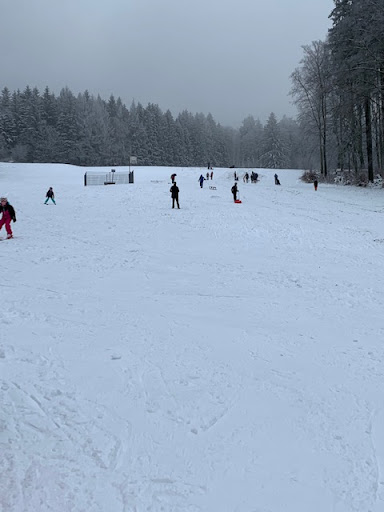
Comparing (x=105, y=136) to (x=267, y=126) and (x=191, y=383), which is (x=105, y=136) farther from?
(x=191, y=383)

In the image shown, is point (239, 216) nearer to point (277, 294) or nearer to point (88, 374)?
point (277, 294)

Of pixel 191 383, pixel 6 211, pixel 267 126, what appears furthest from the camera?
pixel 267 126

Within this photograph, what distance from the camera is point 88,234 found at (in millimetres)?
15359

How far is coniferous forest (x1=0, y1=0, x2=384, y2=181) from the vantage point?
29.3 metres

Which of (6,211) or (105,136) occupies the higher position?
(105,136)

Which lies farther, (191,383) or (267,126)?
(267,126)

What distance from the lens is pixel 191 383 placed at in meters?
4.78

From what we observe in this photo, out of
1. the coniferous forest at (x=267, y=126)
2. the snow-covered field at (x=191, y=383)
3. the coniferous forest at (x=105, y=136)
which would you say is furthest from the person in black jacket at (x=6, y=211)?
the coniferous forest at (x=105, y=136)

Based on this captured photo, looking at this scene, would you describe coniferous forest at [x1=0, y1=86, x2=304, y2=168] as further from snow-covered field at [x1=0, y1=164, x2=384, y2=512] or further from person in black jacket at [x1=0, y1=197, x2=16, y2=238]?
snow-covered field at [x1=0, y1=164, x2=384, y2=512]

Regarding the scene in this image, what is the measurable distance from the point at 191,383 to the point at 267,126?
289 feet

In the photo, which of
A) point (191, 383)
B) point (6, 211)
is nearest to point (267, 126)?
point (6, 211)

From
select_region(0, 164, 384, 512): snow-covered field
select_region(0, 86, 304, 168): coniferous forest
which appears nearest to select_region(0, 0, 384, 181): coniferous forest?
select_region(0, 86, 304, 168): coniferous forest

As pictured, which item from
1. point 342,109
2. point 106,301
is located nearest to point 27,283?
point 106,301

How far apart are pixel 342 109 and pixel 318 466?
32514 millimetres
